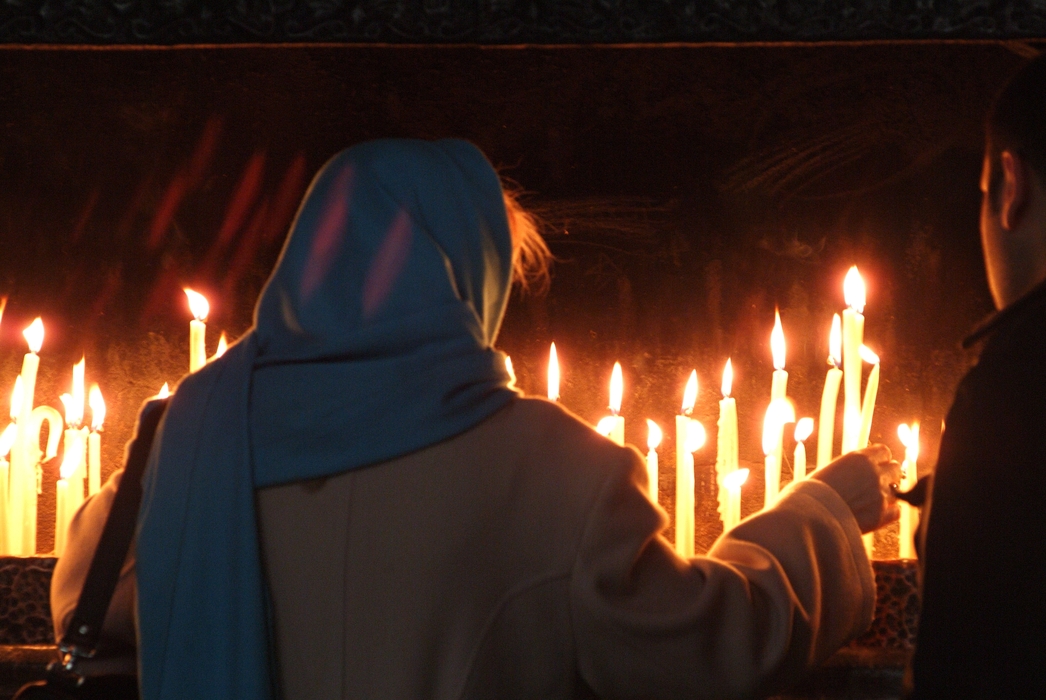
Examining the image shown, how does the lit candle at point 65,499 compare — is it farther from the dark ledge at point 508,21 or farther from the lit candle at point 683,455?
the lit candle at point 683,455

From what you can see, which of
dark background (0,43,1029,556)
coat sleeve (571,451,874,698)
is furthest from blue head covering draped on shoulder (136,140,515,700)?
dark background (0,43,1029,556)

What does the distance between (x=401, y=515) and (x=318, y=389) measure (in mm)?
165

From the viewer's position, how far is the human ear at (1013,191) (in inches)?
46.4

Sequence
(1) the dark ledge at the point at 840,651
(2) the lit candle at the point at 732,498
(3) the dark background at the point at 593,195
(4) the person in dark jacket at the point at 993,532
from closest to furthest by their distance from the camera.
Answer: (4) the person in dark jacket at the point at 993,532 → (1) the dark ledge at the point at 840,651 → (2) the lit candle at the point at 732,498 → (3) the dark background at the point at 593,195

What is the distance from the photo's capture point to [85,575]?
1286 millimetres

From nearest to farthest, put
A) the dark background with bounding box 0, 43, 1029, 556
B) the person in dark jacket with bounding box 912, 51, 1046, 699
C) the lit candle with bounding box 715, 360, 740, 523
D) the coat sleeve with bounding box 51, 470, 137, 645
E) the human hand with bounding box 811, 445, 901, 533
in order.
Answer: the person in dark jacket with bounding box 912, 51, 1046, 699 < the coat sleeve with bounding box 51, 470, 137, 645 < the human hand with bounding box 811, 445, 901, 533 < the lit candle with bounding box 715, 360, 740, 523 < the dark background with bounding box 0, 43, 1029, 556

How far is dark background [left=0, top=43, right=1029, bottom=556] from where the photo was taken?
2.54m

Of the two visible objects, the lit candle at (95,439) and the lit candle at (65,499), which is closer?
the lit candle at (65,499)

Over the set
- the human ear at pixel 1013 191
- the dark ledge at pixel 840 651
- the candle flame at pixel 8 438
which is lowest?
the dark ledge at pixel 840 651

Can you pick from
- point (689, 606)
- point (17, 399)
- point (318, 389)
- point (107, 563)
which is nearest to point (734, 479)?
point (689, 606)

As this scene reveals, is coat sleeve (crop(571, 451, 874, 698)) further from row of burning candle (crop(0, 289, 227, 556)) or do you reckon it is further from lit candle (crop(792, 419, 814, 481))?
row of burning candle (crop(0, 289, 227, 556))

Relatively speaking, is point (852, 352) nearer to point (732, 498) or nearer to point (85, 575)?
point (732, 498)

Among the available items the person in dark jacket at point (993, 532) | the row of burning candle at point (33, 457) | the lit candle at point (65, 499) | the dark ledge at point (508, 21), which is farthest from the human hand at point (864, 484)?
the lit candle at point (65, 499)

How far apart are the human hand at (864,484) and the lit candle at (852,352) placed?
1.71ft
